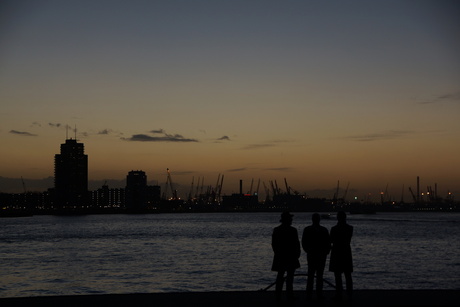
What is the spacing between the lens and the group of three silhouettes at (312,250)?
44.1 ft

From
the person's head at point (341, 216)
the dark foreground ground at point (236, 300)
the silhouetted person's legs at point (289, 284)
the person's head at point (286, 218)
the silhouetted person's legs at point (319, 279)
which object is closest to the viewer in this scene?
the dark foreground ground at point (236, 300)

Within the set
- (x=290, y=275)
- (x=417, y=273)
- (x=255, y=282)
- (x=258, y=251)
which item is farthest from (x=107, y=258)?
(x=290, y=275)

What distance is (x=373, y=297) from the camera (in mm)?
13805

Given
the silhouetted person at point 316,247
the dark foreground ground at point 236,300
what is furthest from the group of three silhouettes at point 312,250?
the dark foreground ground at point 236,300

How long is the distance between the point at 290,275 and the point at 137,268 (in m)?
32.1

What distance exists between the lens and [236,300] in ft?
44.3

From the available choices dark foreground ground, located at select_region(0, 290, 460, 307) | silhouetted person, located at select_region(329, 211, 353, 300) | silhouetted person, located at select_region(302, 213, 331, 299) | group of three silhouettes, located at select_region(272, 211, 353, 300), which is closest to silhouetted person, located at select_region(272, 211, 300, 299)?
group of three silhouettes, located at select_region(272, 211, 353, 300)

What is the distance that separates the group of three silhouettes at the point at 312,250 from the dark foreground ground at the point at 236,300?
39 cm

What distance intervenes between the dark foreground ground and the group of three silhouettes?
39 cm

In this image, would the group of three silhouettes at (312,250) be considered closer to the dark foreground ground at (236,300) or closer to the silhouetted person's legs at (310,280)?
the silhouetted person's legs at (310,280)

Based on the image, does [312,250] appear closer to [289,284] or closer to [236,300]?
[289,284]

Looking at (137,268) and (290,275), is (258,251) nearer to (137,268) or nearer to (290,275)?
(137,268)

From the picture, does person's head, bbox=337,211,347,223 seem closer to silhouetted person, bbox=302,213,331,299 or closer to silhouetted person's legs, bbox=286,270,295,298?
silhouetted person, bbox=302,213,331,299

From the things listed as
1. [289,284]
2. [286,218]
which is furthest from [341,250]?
[286,218]
